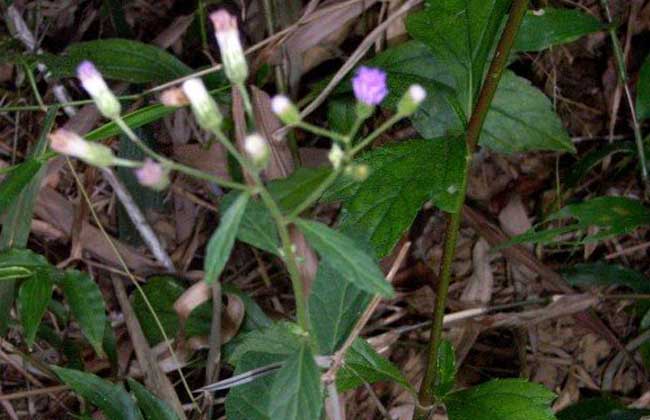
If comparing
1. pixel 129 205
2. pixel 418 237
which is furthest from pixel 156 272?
pixel 418 237

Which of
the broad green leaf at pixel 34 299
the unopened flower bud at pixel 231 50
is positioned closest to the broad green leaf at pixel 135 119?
the broad green leaf at pixel 34 299

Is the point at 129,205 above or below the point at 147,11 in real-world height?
below

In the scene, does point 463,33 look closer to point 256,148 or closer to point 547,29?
point 547,29

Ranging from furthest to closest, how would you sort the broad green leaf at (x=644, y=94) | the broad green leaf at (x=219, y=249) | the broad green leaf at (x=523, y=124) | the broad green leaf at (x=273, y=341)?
the broad green leaf at (x=644, y=94) → the broad green leaf at (x=523, y=124) → the broad green leaf at (x=273, y=341) → the broad green leaf at (x=219, y=249)

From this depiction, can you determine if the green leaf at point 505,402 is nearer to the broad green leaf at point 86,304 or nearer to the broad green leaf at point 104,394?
the broad green leaf at point 104,394

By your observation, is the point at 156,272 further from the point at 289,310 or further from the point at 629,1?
the point at 629,1

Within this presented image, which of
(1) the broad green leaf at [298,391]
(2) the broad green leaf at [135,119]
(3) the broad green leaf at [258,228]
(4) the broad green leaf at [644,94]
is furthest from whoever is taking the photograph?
(4) the broad green leaf at [644,94]

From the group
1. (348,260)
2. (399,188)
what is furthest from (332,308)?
(348,260)
